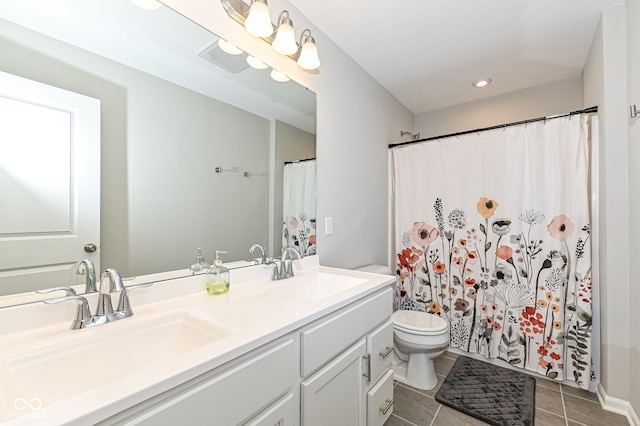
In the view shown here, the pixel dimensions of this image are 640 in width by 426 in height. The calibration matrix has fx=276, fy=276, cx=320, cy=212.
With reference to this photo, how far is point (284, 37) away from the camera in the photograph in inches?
54.6

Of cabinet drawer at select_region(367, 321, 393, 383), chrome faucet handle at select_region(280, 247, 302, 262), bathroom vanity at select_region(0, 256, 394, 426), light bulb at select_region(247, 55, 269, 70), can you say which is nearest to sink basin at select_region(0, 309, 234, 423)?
bathroom vanity at select_region(0, 256, 394, 426)

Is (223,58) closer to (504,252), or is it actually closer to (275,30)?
(275,30)

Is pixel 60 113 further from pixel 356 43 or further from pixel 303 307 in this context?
pixel 356 43

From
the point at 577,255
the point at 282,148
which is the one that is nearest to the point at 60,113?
the point at 282,148

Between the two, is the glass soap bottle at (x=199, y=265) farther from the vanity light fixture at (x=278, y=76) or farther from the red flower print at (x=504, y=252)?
the red flower print at (x=504, y=252)

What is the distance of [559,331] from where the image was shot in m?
1.83

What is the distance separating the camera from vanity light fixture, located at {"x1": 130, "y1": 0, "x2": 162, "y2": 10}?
1020mm

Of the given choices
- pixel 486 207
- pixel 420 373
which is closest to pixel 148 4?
pixel 486 207

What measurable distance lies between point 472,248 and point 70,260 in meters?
2.35

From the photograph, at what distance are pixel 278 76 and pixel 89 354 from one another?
144cm

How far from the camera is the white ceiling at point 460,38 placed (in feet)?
5.16

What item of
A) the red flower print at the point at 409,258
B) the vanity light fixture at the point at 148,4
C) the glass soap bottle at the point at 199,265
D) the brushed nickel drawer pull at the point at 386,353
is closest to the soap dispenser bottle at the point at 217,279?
the glass soap bottle at the point at 199,265

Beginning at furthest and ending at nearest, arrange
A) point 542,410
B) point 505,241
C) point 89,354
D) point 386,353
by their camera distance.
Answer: point 505,241 → point 542,410 → point 386,353 → point 89,354

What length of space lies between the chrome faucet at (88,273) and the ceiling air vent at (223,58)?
94 centimetres
